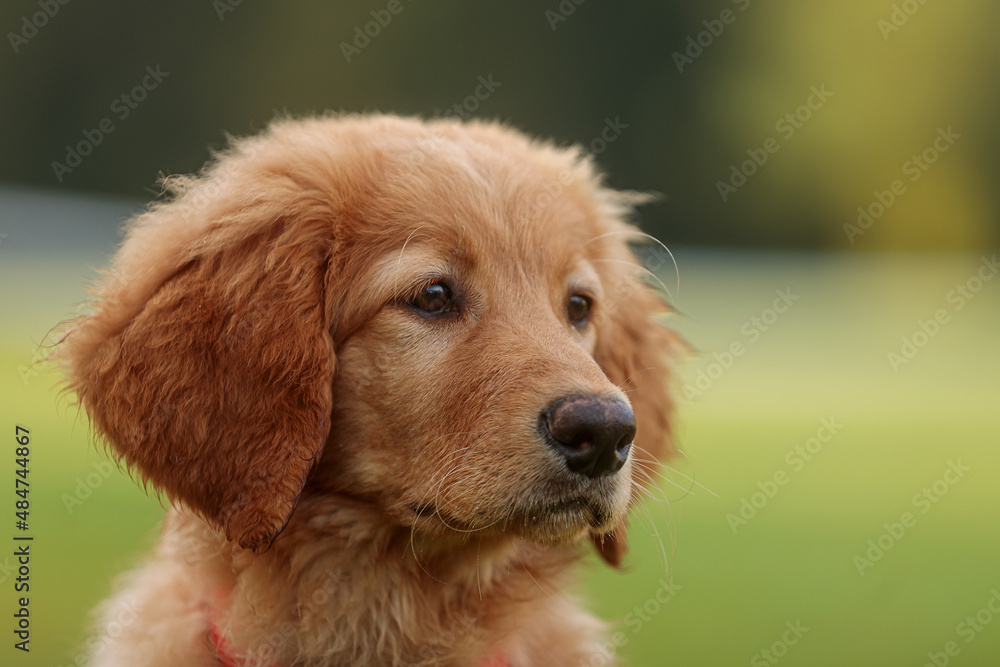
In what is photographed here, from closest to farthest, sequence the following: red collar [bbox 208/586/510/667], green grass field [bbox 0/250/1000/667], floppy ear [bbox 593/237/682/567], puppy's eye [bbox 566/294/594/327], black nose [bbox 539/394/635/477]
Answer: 1. black nose [bbox 539/394/635/477]
2. red collar [bbox 208/586/510/667]
3. puppy's eye [bbox 566/294/594/327]
4. floppy ear [bbox 593/237/682/567]
5. green grass field [bbox 0/250/1000/667]

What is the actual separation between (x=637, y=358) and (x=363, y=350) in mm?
1331

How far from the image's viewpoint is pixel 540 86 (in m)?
22.5

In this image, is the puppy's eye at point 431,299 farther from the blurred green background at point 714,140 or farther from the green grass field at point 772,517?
the blurred green background at point 714,140

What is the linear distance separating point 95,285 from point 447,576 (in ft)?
4.85

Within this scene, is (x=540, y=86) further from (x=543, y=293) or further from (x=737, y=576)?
(x=543, y=293)

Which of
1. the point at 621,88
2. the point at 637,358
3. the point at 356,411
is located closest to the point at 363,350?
the point at 356,411

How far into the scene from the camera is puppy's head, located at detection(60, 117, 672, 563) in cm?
269

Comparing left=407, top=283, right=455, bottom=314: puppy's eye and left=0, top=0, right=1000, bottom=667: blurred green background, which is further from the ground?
left=407, top=283, right=455, bottom=314: puppy's eye

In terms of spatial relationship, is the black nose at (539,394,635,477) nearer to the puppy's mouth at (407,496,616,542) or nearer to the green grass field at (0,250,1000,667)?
the puppy's mouth at (407,496,616,542)

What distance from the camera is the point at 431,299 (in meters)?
2.95

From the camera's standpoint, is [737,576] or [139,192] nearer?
[737,576]

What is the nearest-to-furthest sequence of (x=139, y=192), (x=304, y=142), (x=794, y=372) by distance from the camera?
(x=304, y=142) < (x=794, y=372) < (x=139, y=192)

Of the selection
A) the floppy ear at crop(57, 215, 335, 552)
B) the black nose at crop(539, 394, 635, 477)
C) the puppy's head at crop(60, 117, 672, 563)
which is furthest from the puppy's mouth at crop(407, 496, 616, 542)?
the floppy ear at crop(57, 215, 335, 552)

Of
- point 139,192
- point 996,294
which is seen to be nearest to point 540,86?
point 139,192
